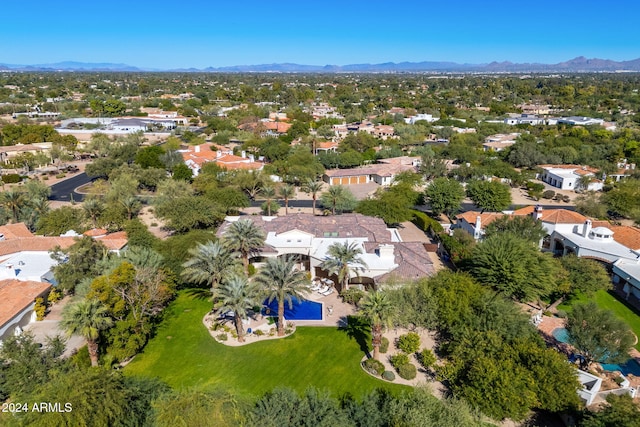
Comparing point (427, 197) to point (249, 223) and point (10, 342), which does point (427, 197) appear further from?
point (10, 342)

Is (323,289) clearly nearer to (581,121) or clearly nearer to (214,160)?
(214,160)

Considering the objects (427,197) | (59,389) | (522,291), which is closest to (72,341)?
(59,389)

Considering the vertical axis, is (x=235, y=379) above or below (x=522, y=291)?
below

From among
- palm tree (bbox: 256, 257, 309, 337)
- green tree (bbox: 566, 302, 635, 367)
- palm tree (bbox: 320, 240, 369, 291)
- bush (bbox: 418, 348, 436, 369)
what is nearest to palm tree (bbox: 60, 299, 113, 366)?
palm tree (bbox: 256, 257, 309, 337)

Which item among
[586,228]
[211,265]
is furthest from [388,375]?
[586,228]

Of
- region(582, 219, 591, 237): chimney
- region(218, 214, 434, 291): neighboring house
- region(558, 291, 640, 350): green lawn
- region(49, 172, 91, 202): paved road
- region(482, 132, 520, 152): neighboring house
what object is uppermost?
region(482, 132, 520, 152): neighboring house

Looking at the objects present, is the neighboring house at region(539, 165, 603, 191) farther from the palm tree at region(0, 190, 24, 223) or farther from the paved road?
the palm tree at region(0, 190, 24, 223)
